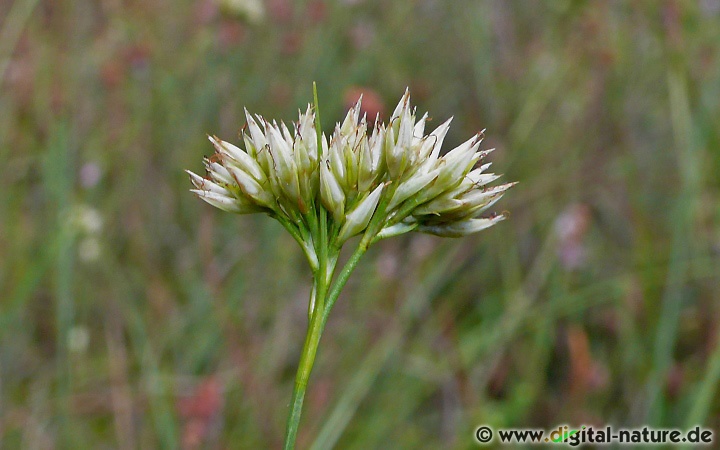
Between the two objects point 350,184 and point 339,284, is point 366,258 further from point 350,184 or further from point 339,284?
point 339,284

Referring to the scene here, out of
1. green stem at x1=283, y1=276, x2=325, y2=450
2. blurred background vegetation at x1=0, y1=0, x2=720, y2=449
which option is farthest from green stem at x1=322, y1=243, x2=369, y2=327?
blurred background vegetation at x1=0, y1=0, x2=720, y2=449

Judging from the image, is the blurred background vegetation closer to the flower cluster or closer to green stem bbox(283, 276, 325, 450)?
the flower cluster

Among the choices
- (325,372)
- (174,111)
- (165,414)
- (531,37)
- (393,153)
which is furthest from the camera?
(531,37)

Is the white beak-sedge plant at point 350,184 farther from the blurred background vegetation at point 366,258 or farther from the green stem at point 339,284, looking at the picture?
the blurred background vegetation at point 366,258

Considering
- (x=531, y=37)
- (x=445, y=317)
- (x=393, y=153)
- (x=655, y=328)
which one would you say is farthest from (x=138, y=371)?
(x=531, y=37)

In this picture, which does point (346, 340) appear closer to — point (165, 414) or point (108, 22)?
point (165, 414)

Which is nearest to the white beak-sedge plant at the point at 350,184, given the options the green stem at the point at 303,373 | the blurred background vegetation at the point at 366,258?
the green stem at the point at 303,373
